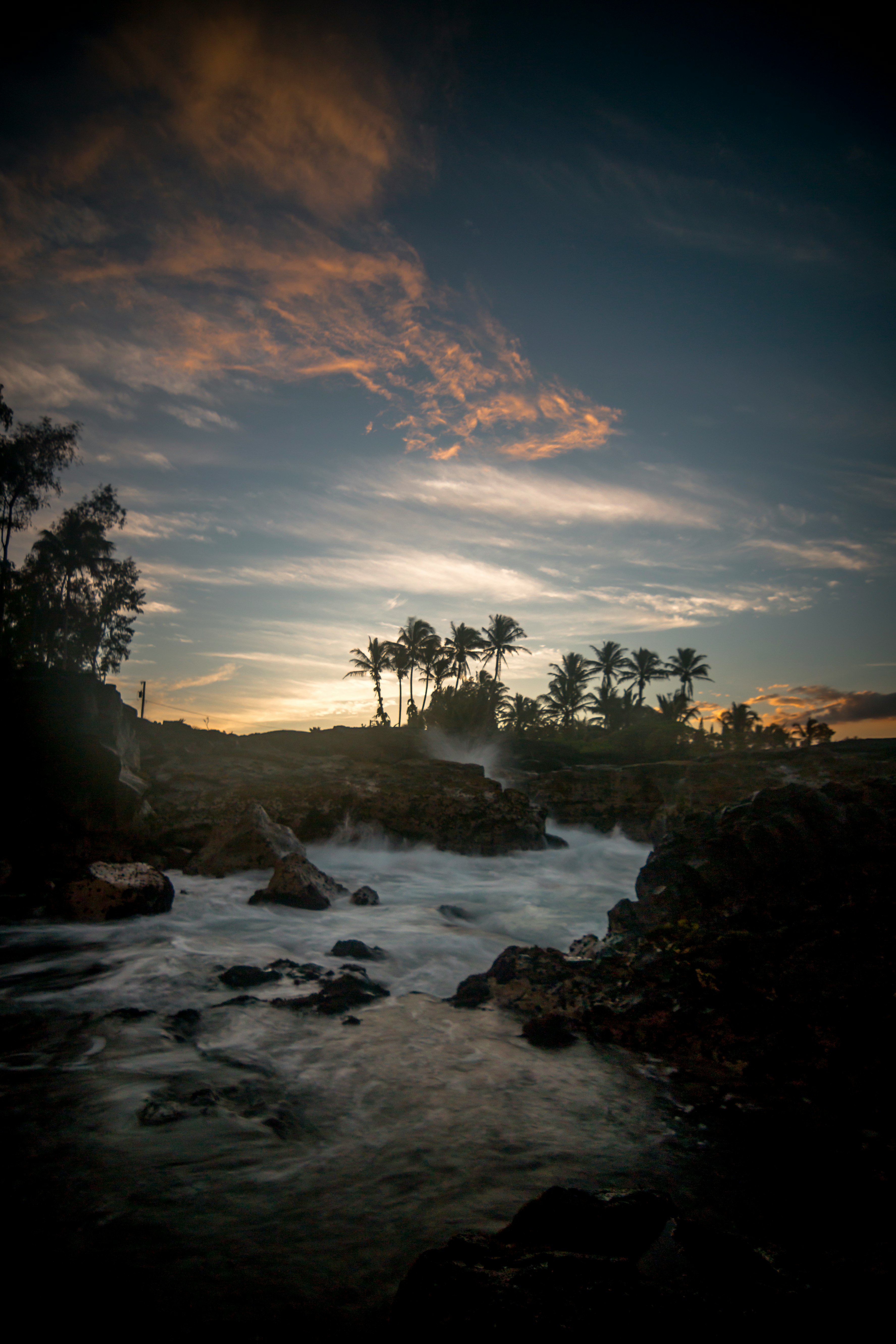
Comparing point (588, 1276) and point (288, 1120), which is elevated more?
point (588, 1276)

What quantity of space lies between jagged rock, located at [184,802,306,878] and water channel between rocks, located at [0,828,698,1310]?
15.8 ft

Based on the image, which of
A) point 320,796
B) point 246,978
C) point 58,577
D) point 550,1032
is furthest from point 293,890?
point 58,577

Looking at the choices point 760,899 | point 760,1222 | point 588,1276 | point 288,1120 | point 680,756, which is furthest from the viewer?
point 680,756

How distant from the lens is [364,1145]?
12.9 feet

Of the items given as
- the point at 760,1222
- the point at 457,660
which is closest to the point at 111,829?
the point at 760,1222

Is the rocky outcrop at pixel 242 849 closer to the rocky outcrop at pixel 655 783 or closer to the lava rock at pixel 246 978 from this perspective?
the lava rock at pixel 246 978

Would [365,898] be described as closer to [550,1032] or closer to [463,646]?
[550,1032]

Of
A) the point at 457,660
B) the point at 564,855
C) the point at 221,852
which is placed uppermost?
the point at 457,660

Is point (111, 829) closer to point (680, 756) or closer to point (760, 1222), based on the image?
point (760, 1222)

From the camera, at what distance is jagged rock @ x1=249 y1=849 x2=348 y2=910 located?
11.5 meters

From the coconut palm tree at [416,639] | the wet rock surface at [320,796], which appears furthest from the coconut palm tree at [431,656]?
the wet rock surface at [320,796]

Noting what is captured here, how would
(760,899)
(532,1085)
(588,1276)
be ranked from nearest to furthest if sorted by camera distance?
(588,1276)
(532,1085)
(760,899)

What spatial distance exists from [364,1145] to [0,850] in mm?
10840

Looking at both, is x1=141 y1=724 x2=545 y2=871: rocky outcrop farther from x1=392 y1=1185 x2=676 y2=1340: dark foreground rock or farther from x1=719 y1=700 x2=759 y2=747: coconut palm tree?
x1=719 y1=700 x2=759 y2=747: coconut palm tree
